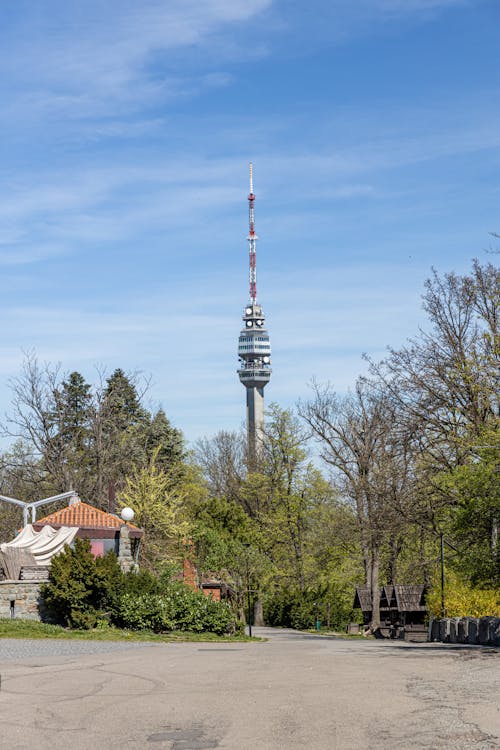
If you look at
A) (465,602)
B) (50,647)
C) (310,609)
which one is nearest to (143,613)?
(50,647)

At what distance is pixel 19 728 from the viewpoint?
1105 cm

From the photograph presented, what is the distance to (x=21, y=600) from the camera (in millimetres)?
27750

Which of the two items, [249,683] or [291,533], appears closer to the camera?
[249,683]

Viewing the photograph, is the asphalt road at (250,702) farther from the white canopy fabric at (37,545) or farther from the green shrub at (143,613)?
the white canopy fabric at (37,545)

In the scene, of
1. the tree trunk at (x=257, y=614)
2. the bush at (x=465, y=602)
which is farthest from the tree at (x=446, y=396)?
the tree trunk at (x=257, y=614)

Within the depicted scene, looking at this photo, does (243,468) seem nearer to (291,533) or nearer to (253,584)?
(291,533)

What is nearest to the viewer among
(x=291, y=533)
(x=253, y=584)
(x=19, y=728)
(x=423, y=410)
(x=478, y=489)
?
(x=19, y=728)

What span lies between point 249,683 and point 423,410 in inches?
793

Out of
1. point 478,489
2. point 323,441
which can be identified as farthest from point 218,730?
point 323,441

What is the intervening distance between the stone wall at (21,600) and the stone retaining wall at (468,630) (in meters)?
12.1

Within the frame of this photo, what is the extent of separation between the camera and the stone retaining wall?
75.2ft

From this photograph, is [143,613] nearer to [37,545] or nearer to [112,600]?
[112,600]

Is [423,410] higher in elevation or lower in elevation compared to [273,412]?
lower

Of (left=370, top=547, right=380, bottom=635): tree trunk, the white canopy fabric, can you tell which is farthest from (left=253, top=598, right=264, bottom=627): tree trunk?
the white canopy fabric
